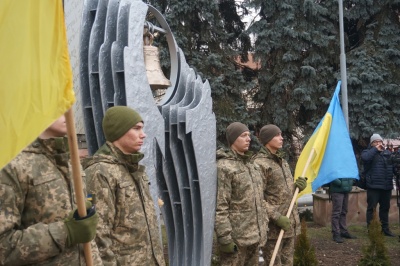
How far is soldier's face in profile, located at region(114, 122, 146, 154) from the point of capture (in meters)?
3.48

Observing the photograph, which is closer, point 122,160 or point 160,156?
point 122,160

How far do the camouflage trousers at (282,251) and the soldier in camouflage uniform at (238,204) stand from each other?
18.1 inches

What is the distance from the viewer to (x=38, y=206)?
8.59ft

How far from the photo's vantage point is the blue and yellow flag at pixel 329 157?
6.48 metres

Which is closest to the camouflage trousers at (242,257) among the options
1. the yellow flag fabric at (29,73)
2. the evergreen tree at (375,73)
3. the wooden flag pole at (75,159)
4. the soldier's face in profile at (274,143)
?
the soldier's face in profile at (274,143)

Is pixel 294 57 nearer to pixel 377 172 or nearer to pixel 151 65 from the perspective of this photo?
pixel 377 172

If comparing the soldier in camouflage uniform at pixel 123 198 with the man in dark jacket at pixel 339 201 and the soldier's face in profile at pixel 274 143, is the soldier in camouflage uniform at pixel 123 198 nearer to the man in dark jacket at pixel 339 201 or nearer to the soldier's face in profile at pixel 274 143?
the soldier's face in profile at pixel 274 143

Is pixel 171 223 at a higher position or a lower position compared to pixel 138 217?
lower

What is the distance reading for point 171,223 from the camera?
538 centimetres

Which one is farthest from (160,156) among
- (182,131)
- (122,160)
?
(122,160)

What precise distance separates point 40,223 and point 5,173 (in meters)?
0.27

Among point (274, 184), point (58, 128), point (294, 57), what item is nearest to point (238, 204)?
point (274, 184)

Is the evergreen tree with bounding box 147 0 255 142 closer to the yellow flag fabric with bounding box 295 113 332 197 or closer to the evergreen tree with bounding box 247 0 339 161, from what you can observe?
the evergreen tree with bounding box 247 0 339 161

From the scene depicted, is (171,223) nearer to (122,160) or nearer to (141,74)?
(141,74)
